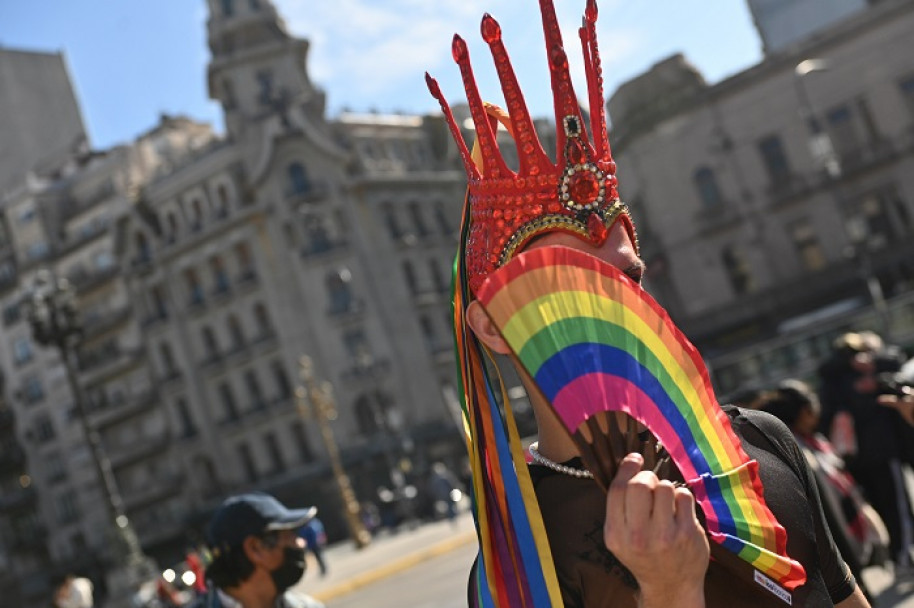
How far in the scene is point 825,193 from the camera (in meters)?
46.2

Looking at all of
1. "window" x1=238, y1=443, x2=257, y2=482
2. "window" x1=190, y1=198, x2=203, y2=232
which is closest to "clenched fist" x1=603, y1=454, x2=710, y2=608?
"window" x1=190, y1=198, x2=203, y2=232

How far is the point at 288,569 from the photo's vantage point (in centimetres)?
496

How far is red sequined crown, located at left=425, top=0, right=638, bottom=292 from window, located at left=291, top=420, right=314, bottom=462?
53.5 metres

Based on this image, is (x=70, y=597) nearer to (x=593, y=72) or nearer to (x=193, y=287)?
(x=593, y=72)

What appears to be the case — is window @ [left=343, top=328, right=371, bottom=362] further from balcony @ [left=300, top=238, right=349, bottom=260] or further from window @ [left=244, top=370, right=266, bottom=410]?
window @ [left=244, top=370, right=266, bottom=410]

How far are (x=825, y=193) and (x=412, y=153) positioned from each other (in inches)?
765

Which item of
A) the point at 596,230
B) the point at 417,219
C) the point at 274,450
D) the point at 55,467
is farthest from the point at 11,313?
the point at 596,230

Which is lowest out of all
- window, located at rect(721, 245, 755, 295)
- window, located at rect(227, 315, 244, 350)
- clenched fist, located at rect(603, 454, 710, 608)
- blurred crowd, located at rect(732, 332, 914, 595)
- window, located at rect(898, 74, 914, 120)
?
blurred crowd, located at rect(732, 332, 914, 595)

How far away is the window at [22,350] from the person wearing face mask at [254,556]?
65.9 m

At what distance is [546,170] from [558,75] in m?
0.18

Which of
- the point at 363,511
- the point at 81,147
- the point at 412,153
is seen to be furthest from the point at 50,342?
the point at 81,147

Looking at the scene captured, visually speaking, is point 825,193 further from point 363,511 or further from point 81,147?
point 81,147

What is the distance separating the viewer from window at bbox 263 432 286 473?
56500 mm

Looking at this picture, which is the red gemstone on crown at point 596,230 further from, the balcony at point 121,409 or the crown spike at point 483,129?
the balcony at point 121,409
